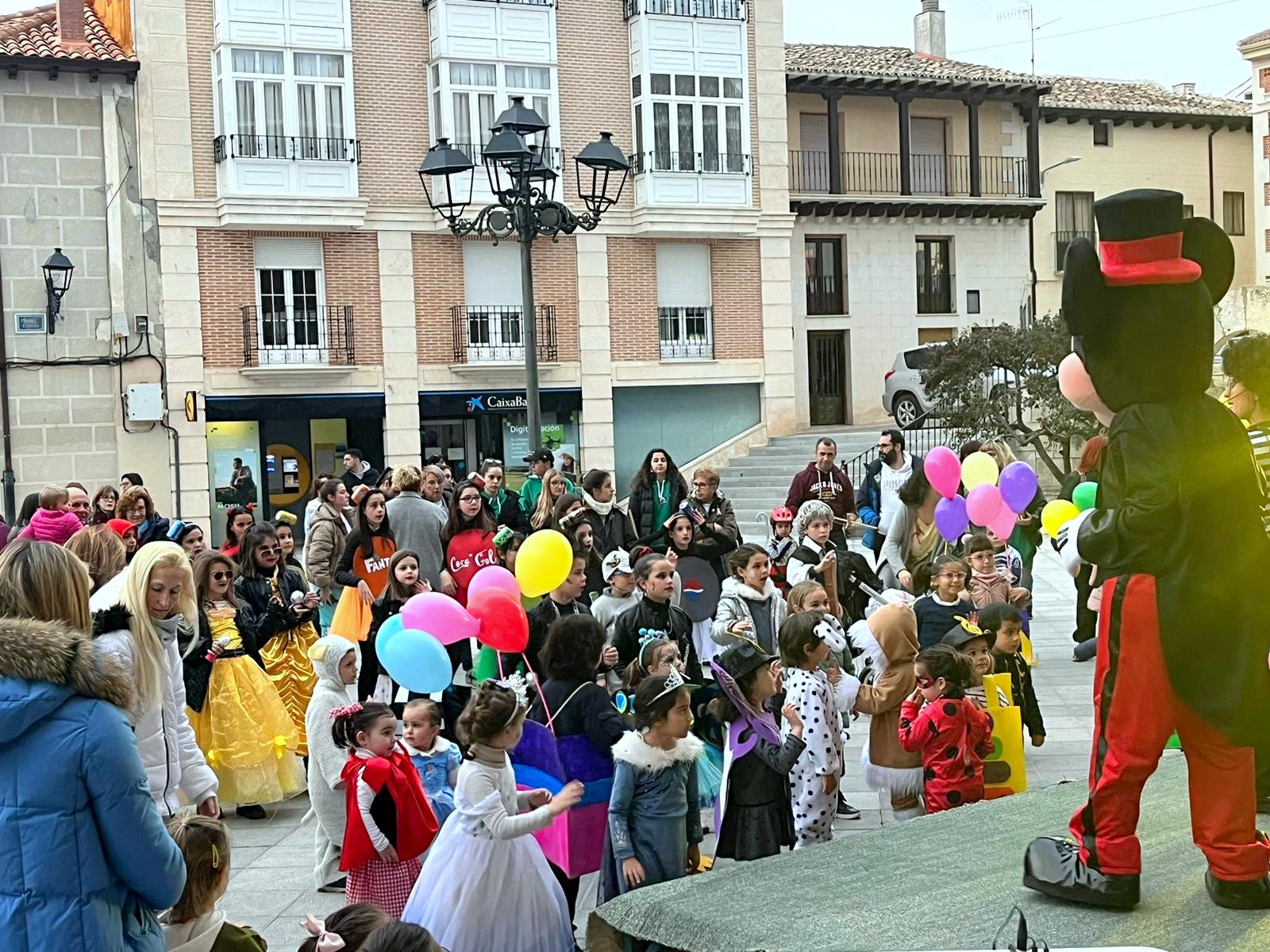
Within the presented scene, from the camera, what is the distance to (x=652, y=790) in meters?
5.46

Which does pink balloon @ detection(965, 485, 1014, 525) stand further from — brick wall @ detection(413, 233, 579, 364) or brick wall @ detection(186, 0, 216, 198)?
brick wall @ detection(186, 0, 216, 198)

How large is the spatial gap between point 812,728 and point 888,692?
609 millimetres

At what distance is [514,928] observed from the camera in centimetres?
499

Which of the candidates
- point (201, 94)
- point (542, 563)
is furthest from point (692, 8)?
point (542, 563)

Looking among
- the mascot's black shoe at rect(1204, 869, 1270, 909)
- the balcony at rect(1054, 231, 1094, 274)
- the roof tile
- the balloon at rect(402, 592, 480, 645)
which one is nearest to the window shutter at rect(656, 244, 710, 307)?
the roof tile

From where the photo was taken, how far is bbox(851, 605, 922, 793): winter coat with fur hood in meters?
6.62

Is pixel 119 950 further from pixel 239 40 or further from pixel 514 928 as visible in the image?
pixel 239 40

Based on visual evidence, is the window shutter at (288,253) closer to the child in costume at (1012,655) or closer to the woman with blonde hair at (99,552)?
the woman with blonde hair at (99,552)

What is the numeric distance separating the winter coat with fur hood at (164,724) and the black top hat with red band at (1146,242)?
340cm

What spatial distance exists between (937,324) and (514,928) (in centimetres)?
2873

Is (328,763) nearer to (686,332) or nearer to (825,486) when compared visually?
(825,486)

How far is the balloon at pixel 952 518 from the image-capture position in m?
10.1

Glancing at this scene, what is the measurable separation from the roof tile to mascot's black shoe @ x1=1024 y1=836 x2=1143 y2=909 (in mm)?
21974

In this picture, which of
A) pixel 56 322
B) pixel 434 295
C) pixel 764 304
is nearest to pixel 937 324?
pixel 764 304
